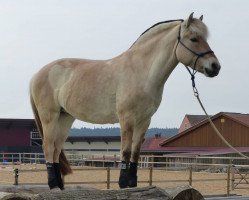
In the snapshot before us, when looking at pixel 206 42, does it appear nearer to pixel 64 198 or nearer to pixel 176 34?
pixel 176 34

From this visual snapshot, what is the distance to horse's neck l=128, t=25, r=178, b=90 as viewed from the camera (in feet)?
17.0

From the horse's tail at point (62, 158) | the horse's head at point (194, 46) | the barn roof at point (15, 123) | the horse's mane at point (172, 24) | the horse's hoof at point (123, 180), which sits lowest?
the horse's hoof at point (123, 180)

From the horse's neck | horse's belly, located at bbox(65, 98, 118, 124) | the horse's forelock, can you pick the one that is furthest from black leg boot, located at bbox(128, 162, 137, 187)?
the horse's forelock

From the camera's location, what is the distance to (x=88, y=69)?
5676 mm

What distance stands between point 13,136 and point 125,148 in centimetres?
4763

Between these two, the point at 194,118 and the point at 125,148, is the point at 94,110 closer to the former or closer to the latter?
the point at 125,148

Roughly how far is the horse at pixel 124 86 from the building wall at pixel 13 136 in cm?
4642

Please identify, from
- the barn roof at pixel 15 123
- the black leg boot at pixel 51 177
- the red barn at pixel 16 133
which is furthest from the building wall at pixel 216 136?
the black leg boot at pixel 51 177

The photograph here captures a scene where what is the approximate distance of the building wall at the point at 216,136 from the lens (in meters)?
37.9

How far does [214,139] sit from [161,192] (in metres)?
35.6

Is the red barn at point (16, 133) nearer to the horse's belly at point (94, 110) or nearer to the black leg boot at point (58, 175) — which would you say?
the black leg boot at point (58, 175)

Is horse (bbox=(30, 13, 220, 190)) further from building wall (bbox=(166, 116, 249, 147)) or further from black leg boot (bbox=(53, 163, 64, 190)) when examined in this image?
building wall (bbox=(166, 116, 249, 147))

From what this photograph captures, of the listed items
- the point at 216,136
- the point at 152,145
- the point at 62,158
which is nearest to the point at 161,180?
the point at 62,158

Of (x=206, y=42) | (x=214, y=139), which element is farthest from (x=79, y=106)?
(x=214, y=139)
